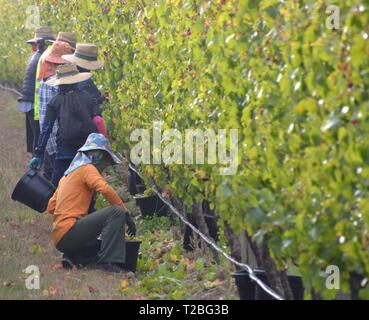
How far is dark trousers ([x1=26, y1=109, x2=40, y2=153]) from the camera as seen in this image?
47.1 ft

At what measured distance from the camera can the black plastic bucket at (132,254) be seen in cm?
1007

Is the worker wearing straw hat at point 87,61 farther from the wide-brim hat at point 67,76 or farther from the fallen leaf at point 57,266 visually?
the fallen leaf at point 57,266

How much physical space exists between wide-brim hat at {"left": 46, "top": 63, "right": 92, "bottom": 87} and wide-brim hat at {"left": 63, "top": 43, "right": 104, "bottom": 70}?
111cm

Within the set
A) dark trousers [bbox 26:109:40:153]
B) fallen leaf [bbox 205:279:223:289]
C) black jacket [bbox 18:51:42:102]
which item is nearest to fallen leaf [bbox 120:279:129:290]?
fallen leaf [bbox 205:279:223:289]

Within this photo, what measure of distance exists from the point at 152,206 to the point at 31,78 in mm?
2856

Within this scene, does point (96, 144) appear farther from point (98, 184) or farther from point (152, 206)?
point (152, 206)

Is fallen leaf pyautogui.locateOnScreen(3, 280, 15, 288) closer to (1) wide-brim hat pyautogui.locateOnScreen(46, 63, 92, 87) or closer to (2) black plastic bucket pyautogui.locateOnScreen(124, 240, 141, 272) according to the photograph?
(2) black plastic bucket pyautogui.locateOnScreen(124, 240, 141, 272)

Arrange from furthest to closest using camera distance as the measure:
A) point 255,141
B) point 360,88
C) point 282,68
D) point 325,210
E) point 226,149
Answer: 1. point 226,149
2. point 255,141
3. point 282,68
4. point 325,210
5. point 360,88

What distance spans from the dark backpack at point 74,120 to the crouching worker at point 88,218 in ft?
4.02

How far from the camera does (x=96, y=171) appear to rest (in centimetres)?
994

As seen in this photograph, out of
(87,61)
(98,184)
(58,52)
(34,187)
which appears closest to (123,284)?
(98,184)

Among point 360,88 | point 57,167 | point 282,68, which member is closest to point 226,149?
point 282,68

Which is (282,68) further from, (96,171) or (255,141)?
(96,171)
